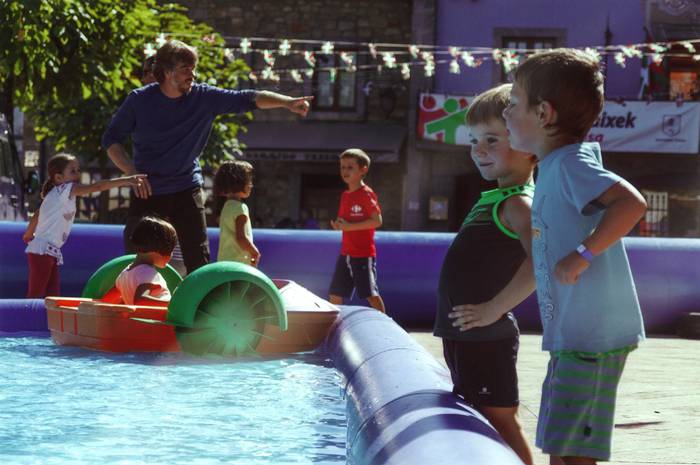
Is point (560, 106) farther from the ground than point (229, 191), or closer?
farther from the ground

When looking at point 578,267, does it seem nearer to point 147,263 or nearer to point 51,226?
point 147,263

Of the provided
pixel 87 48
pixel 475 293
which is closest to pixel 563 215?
pixel 475 293

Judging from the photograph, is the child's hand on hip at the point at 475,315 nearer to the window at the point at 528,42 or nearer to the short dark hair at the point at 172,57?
the short dark hair at the point at 172,57

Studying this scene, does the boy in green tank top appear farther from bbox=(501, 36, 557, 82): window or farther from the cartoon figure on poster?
bbox=(501, 36, 557, 82): window

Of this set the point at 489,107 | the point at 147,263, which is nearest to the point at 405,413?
the point at 489,107

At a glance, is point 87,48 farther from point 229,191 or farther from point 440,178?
point 440,178

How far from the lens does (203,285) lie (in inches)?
213

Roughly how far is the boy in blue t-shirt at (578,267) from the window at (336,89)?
20900 millimetres

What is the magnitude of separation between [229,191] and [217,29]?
1725 centimetres

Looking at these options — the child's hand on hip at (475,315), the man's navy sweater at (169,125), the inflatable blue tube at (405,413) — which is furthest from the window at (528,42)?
the child's hand on hip at (475,315)

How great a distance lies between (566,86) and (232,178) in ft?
13.9

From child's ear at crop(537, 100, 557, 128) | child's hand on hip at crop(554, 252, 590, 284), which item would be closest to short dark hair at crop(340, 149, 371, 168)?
child's ear at crop(537, 100, 557, 128)

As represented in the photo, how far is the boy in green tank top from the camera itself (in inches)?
122

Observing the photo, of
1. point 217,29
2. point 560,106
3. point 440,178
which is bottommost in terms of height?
point 440,178
